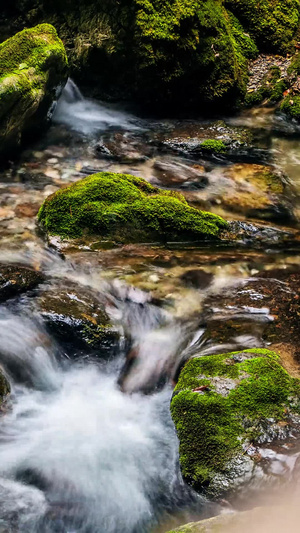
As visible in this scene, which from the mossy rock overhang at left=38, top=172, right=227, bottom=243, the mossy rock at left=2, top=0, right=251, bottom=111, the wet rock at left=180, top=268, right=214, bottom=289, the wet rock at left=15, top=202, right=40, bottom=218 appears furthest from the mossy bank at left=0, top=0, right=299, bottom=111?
the wet rock at left=180, top=268, right=214, bottom=289

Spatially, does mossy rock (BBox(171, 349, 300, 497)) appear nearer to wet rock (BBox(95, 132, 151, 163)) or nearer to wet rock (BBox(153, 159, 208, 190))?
wet rock (BBox(153, 159, 208, 190))

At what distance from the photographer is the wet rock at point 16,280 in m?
5.21

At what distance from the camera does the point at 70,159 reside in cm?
827

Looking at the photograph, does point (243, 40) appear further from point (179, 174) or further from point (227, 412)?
point (227, 412)

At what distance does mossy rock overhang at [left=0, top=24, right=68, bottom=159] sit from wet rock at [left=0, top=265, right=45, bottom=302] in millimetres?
2878

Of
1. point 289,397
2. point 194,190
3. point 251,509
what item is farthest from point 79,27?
point 251,509

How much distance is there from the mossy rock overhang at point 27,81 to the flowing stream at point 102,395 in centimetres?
129

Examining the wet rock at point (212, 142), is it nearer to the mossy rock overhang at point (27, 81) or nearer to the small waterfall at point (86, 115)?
the small waterfall at point (86, 115)

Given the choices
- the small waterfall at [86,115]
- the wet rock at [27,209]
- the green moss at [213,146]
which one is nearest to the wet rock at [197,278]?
the wet rock at [27,209]

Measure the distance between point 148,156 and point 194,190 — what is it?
134 cm

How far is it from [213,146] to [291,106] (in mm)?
2422

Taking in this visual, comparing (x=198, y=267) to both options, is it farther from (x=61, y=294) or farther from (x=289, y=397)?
(x=289, y=397)

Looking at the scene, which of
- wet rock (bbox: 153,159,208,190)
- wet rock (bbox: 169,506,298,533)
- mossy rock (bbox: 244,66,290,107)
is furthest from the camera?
mossy rock (bbox: 244,66,290,107)

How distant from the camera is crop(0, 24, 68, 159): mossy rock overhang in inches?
290
